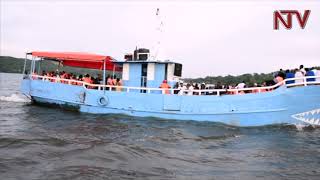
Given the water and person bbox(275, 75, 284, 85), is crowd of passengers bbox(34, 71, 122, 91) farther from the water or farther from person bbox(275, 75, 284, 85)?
person bbox(275, 75, 284, 85)

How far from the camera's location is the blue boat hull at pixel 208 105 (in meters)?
13.2

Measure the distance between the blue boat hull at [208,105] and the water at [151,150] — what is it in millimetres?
426

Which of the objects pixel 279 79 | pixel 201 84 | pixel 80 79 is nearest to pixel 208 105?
pixel 201 84

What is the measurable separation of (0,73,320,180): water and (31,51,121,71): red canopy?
355 cm

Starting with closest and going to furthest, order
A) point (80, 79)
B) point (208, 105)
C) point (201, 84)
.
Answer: point (208, 105) < point (201, 84) < point (80, 79)

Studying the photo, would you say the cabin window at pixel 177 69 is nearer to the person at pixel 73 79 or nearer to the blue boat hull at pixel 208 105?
the blue boat hull at pixel 208 105

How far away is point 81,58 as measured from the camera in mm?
17516

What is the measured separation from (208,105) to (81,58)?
689cm

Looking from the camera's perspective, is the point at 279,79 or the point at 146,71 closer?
the point at 279,79

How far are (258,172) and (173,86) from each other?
31.7ft

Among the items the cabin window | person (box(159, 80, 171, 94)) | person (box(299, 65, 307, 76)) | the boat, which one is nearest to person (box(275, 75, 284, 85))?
the boat

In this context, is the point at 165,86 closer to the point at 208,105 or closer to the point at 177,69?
the point at 177,69

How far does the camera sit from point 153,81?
17.2 metres

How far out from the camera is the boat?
1326cm
